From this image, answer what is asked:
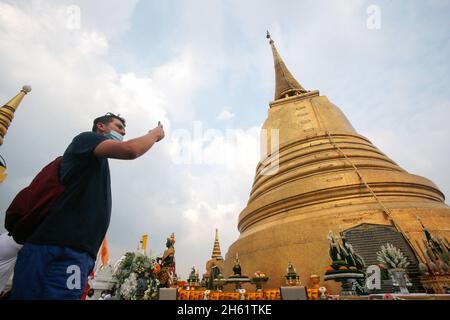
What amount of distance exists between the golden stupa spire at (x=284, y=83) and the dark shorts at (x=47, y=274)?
17117 mm

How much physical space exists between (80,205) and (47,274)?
366 millimetres

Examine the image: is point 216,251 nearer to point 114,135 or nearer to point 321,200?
point 321,200

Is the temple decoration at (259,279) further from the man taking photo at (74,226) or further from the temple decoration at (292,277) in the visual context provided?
the man taking photo at (74,226)

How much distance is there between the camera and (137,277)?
22.6 feet

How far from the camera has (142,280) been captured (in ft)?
22.6

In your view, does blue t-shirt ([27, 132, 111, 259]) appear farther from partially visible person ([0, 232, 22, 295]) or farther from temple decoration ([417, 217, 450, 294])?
temple decoration ([417, 217, 450, 294])

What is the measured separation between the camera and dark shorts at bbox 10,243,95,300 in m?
1.18

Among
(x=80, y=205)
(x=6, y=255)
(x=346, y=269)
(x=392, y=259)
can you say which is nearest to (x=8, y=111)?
(x=6, y=255)

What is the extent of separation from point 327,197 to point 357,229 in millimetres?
1574

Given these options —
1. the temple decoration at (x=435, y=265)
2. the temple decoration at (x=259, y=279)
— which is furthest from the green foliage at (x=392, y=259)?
the temple decoration at (x=259, y=279)

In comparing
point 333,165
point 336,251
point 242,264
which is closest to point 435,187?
point 333,165

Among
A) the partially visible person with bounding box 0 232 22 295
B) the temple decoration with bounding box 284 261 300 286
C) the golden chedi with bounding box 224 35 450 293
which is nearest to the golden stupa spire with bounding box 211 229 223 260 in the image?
the golden chedi with bounding box 224 35 450 293

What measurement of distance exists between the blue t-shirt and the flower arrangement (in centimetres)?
607
